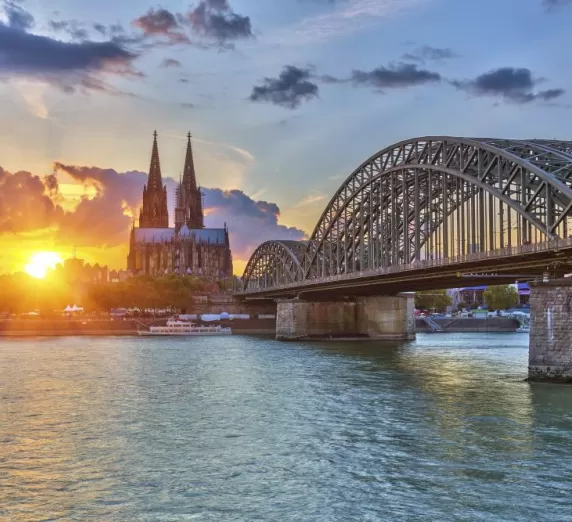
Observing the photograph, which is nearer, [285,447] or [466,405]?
[285,447]

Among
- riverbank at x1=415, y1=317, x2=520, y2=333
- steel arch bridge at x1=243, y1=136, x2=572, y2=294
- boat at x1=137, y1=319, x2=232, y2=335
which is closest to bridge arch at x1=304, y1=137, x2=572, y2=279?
steel arch bridge at x1=243, y1=136, x2=572, y2=294

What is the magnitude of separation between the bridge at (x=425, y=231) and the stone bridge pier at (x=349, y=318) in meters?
0.18

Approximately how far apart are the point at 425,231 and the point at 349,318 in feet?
114

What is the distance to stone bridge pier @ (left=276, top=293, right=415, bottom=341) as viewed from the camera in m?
114

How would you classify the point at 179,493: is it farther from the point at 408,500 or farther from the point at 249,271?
the point at 249,271

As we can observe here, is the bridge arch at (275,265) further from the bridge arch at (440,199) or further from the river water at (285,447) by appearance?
the river water at (285,447)

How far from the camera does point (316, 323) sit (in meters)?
119

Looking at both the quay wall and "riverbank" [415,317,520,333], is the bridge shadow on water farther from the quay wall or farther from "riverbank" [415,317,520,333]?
"riverbank" [415,317,520,333]

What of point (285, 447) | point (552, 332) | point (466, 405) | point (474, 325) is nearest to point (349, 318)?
point (474, 325)

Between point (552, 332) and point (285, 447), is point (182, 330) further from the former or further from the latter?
point (285, 447)

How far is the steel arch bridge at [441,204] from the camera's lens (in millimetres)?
56938

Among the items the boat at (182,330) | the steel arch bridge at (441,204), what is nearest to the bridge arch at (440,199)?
the steel arch bridge at (441,204)

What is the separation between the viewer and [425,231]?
8725 centimetres

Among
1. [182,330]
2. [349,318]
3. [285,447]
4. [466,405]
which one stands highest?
[349,318]
